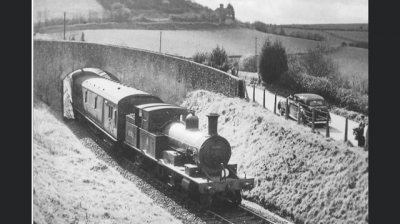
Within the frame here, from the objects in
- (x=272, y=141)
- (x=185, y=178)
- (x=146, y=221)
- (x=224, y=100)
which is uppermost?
(x=224, y=100)

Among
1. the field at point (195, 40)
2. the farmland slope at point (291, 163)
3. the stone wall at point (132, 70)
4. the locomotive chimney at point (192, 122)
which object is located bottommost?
the farmland slope at point (291, 163)

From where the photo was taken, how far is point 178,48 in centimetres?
1123

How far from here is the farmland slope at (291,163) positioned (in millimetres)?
7887

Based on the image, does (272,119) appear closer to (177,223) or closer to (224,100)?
(224,100)

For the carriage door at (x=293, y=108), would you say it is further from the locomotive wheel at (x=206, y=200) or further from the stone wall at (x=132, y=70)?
the locomotive wheel at (x=206, y=200)

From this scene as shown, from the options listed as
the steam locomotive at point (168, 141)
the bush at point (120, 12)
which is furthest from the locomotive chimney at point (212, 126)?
the bush at point (120, 12)

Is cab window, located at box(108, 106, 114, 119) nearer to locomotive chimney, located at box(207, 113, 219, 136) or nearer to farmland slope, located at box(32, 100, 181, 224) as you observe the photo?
farmland slope, located at box(32, 100, 181, 224)

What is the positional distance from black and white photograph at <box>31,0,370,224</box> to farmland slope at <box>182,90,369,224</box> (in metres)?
0.02

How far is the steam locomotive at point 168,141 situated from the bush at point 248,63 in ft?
3.67

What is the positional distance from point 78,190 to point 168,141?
7.33ft

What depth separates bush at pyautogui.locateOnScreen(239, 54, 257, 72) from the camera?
9555 millimetres

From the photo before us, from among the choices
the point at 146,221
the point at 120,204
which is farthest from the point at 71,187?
the point at 146,221

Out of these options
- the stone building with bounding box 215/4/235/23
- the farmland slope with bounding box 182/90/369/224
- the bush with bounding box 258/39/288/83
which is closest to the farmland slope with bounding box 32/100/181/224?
the farmland slope with bounding box 182/90/369/224

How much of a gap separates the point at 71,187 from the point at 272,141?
15.1 feet
